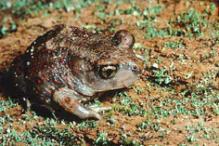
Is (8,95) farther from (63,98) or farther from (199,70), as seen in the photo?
(199,70)

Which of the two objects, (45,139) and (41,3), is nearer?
(45,139)

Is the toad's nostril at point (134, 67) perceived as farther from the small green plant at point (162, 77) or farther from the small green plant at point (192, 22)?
the small green plant at point (192, 22)

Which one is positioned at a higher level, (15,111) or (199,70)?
(199,70)

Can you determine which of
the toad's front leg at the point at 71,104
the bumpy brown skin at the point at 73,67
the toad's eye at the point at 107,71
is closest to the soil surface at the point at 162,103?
the toad's front leg at the point at 71,104

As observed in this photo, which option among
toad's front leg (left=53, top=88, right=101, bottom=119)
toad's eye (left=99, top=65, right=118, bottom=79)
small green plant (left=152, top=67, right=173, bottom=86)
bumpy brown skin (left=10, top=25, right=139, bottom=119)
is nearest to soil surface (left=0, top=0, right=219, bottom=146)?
small green plant (left=152, top=67, right=173, bottom=86)

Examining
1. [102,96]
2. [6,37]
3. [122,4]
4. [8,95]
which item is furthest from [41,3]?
[102,96]

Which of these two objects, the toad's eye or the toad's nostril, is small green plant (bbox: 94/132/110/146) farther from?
the toad's nostril
